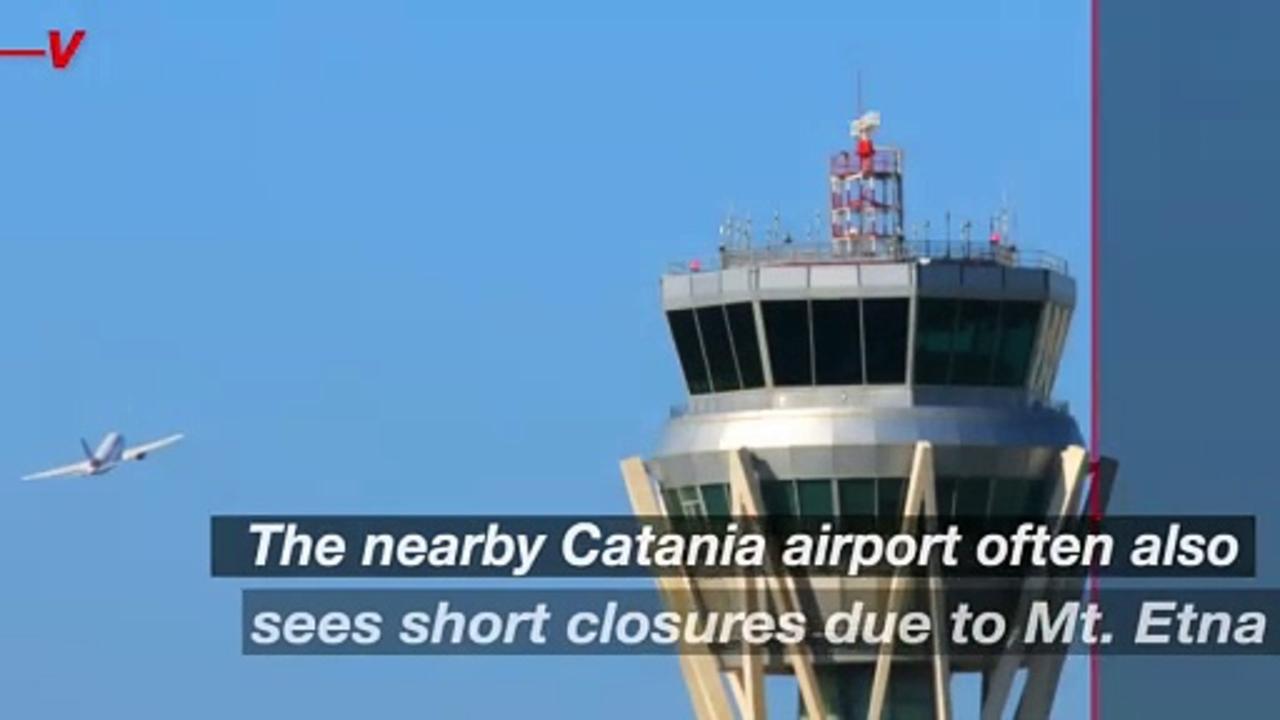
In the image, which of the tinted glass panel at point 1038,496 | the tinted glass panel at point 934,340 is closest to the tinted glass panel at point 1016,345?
the tinted glass panel at point 934,340

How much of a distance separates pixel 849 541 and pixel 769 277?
31.9 feet

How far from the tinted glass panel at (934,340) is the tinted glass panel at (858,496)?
4913 millimetres

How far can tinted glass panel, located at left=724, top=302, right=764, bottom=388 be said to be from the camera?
576 feet

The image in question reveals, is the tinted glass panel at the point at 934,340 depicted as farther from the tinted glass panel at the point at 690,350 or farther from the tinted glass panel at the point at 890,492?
the tinted glass panel at the point at 690,350

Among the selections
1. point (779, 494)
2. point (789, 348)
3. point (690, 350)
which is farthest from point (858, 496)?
point (690, 350)

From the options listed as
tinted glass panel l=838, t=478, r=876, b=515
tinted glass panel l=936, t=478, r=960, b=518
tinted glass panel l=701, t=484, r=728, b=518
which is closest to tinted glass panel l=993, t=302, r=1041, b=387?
tinted glass panel l=936, t=478, r=960, b=518

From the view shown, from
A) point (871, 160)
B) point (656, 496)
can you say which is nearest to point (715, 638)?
point (656, 496)

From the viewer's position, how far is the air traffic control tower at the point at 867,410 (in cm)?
17238

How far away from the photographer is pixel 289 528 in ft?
475

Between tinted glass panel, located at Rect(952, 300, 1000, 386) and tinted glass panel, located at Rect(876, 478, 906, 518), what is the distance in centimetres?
566

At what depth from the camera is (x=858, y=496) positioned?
171875 mm

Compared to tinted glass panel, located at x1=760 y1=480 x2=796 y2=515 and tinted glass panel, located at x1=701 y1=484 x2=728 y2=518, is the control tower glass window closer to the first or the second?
tinted glass panel, located at x1=760 y1=480 x2=796 y2=515

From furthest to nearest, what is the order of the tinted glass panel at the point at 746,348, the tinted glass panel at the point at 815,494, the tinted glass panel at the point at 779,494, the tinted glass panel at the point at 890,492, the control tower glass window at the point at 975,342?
the tinted glass panel at the point at 746,348 < the control tower glass window at the point at 975,342 < the tinted glass panel at the point at 779,494 < the tinted glass panel at the point at 815,494 < the tinted glass panel at the point at 890,492

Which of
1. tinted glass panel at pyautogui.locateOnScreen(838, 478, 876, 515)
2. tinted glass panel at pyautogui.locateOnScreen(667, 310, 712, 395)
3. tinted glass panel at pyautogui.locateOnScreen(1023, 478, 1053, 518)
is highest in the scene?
tinted glass panel at pyautogui.locateOnScreen(667, 310, 712, 395)
